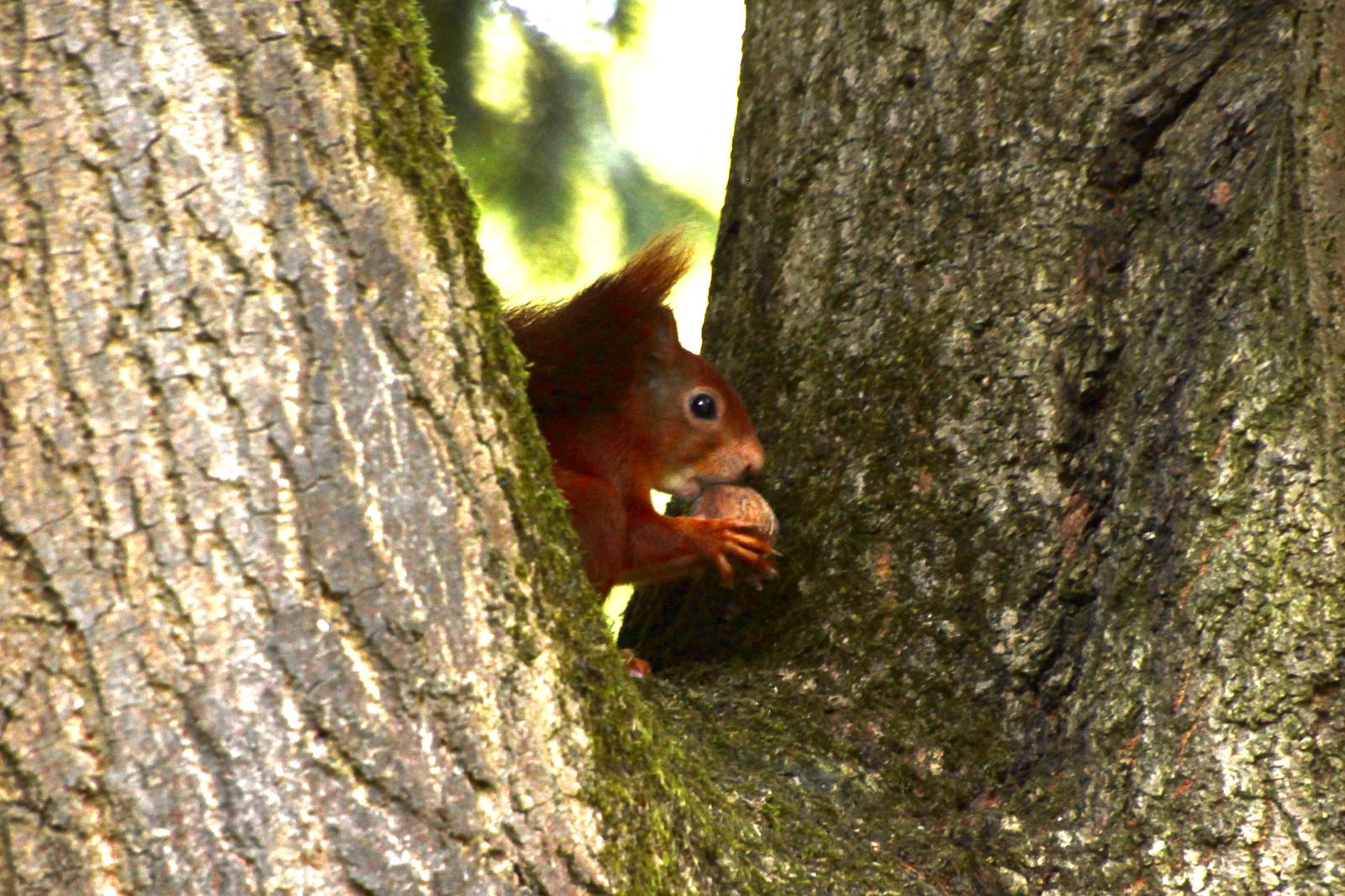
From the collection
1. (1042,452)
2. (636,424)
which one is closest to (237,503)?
(1042,452)

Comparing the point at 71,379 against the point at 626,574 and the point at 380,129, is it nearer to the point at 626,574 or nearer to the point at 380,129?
the point at 380,129

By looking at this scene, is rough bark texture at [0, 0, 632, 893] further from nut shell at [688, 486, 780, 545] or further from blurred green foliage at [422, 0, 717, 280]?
blurred green foliage at [422, 0, 717, 280]

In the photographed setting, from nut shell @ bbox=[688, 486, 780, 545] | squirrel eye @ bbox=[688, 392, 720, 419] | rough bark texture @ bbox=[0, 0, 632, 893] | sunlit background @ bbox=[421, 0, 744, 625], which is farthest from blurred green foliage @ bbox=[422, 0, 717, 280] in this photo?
rough bark texture @ bbox=[0, 0, 632, 893]

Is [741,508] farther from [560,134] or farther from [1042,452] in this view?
[560,134]

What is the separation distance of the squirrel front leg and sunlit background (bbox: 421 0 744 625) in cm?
80

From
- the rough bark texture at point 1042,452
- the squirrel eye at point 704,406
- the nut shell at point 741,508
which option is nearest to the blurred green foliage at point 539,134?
the squirrel eye at point 704,406

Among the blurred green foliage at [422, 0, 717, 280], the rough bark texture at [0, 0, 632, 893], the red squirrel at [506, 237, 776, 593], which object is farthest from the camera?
the blurred green foliage at [422, 0, 717, 280]

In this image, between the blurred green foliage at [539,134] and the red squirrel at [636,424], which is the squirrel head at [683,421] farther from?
the blurred green foliage at [539,134]

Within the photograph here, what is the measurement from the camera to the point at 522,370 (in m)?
1.22

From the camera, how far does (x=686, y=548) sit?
2227mm

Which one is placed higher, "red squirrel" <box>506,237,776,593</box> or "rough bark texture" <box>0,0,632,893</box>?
"rough bark texture" <box>0,0,632,893</box>

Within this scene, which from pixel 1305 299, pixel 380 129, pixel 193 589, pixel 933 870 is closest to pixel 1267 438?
pixel 1305 299

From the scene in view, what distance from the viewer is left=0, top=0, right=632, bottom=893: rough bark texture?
94 cm

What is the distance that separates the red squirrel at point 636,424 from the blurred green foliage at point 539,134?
2.41 feet
